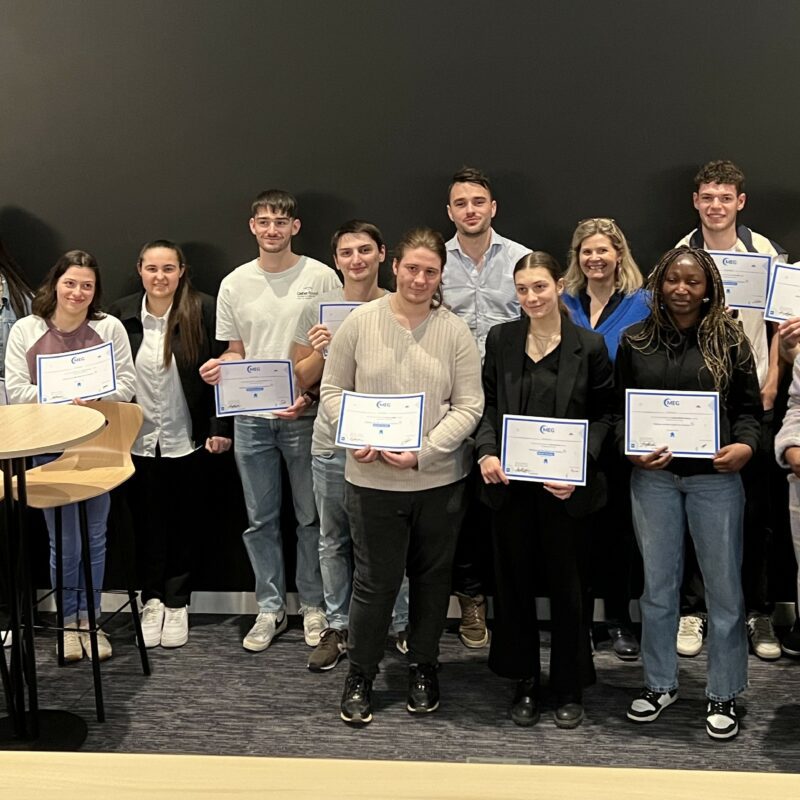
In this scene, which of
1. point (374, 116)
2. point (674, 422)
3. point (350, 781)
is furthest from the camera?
point (374, 116)

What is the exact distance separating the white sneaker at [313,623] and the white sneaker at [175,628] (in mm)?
532

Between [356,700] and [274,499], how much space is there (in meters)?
1.06

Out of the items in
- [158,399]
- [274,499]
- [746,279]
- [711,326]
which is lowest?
[274,499]

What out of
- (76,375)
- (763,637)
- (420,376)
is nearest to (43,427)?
(76,375)

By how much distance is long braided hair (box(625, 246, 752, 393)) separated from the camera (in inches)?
123

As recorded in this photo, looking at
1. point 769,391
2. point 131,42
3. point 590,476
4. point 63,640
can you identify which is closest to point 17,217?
point 131,42

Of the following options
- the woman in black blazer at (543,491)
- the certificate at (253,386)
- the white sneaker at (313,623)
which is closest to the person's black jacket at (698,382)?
the woman in black blazer at (543,491)

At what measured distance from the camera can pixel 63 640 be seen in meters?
3.93

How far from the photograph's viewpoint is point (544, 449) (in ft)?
10.3

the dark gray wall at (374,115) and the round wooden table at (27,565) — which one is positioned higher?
A: the dark gray wall at (374,115)

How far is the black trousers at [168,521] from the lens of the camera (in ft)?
13.9

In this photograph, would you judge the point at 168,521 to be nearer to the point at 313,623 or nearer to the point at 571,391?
the point at 313,623

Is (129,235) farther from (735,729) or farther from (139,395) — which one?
(735,729)

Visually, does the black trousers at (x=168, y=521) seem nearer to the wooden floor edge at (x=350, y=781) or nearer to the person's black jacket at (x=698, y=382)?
the person's black jacket at (x=698, y=382)
